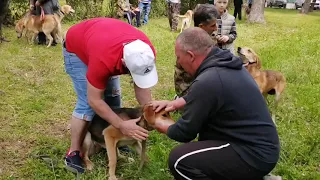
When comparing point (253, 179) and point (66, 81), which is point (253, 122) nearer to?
point (253, 179)

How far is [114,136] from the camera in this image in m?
3.53

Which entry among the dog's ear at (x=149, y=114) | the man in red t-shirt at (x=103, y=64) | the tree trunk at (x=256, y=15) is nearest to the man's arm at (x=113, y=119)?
the man in red t-shirt at (x=103, y=64)

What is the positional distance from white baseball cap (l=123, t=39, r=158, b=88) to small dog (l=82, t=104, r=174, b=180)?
0.23m

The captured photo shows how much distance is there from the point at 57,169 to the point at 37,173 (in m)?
0.19

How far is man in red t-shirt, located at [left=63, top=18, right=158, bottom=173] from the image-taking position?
301cm

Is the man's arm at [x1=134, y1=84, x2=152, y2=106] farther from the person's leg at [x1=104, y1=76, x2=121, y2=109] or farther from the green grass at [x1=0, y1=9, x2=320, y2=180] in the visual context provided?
the green grass at [x1=0, y1=9, x2=320, y2=180]

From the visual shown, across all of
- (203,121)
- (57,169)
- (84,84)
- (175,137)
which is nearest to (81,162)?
→ (57,169)

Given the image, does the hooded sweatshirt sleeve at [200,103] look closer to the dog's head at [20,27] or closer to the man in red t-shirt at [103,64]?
the man in red t-shirt at [103,64]

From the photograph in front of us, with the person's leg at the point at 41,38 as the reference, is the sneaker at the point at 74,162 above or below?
above

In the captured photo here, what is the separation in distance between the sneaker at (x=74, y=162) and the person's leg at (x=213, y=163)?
1158 millimetres

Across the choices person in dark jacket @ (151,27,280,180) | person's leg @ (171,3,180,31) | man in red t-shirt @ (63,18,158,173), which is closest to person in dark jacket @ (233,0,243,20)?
person's leg @ (171,3,180,31)

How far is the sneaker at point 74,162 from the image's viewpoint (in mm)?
3795

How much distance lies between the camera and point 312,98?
246 inches

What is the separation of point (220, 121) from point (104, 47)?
105 centimetres
